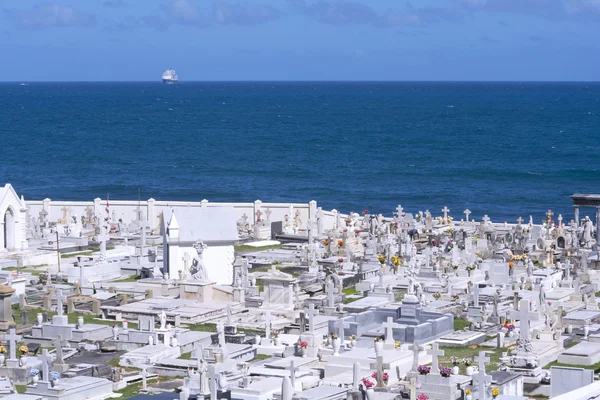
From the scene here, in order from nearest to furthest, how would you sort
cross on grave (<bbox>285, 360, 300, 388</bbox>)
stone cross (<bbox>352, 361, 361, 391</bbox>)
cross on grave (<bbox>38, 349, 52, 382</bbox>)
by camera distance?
stone cross (<bbox>352, 361, 361, 391</bbox>)
cross on grave (<bbox>38, 349, 52, 382</bbox>)
cross on grave (<bbox>285, 360, 300, 388</bbox>)

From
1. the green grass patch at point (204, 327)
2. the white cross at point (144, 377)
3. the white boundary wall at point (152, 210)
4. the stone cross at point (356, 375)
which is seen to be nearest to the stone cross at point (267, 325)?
the green grass patch at point (204, 327)

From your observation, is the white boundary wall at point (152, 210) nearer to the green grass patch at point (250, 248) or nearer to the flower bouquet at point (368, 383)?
the green grass patch at point (250, 248)

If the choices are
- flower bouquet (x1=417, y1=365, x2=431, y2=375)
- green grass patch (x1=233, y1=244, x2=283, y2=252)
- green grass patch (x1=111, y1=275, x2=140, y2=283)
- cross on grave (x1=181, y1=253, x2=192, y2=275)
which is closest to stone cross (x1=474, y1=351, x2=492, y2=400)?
flower bouquet (x1=417, y1=365, x2=431, y2=375)

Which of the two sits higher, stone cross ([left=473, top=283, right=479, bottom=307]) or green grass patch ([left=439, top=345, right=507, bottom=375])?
stone cross ([left=473, top=283, right=479, bottom=307])

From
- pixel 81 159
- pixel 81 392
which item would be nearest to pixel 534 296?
pixel 81 392

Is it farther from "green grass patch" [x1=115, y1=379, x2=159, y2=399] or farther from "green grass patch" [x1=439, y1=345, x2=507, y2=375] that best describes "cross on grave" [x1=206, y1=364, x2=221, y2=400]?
"green grass patch" [x1=439, y1=345, x2=507, y2=375]

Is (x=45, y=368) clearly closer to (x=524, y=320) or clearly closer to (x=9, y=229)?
(x=524, y=320)

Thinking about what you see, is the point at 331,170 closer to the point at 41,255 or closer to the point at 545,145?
the point at 545,145
